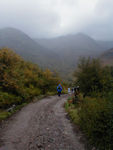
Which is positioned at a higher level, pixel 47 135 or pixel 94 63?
pixel 94 63

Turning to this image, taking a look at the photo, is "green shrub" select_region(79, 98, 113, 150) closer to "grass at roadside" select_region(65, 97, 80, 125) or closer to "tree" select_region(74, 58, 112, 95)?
"grass at roadside" select_region(65, 97, 80, 125)

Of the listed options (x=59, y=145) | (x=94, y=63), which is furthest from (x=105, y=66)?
(x=59, y=145)

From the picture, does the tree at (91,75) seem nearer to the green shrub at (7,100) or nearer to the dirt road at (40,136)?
the dirt road at (40,136)

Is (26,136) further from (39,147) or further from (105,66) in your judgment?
(105,66)

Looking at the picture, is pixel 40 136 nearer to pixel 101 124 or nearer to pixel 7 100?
pixel 101 124

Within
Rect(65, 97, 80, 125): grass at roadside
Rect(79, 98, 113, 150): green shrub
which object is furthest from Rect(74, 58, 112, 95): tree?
Rect(79, 98, 113, 150): green shrub

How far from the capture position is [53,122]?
820 centimetres

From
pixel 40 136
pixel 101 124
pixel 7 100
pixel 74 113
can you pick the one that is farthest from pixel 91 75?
pixel 7 100

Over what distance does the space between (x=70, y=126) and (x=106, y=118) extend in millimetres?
3000

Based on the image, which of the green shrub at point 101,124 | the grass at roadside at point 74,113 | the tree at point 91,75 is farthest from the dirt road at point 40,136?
the tree at point 91,75

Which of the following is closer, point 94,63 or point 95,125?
point 95,125

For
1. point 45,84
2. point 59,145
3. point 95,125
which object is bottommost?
point 59,145

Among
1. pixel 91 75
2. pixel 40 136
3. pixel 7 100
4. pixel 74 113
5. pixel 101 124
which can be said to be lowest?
pixel 40 136

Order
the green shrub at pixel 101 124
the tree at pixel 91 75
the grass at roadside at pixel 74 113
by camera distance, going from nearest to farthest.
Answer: the green shrub at pixel 101 124
the grass at roadside at pixel 74 113
the tree at pixel 91 75
